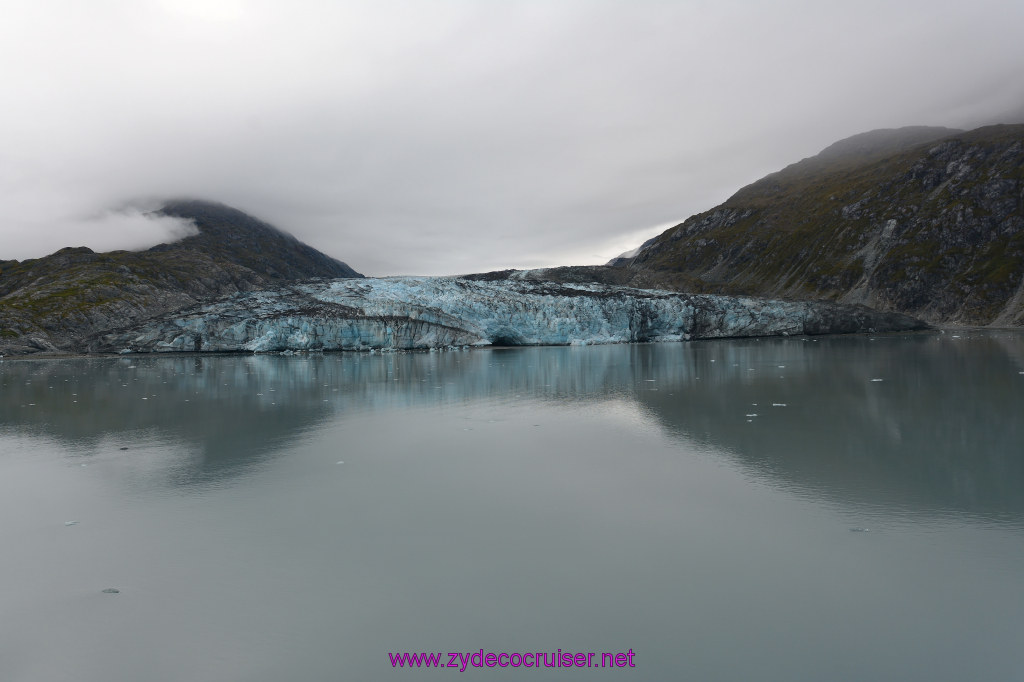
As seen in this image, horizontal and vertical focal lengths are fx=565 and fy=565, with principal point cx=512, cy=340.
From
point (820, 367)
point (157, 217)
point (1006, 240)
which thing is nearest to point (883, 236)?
point (1006, 240)

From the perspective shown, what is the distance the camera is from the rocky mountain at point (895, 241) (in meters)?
78.8

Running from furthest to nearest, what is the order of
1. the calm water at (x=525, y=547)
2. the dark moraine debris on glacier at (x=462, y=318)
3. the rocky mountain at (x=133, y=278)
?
the rocky mountain at (x=133, y=278) < the dark moraine debris on glacier at (x=462, y=318) < the calm water at (x=525, y=547)

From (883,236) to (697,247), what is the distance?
145 feet

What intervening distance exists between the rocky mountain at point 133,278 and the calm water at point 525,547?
45192mm

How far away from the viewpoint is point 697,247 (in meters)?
136

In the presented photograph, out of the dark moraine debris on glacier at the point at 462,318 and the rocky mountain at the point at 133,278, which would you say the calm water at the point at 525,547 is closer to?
the dark moraine debris on glacier at the point at 462,318

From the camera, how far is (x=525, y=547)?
4859 millimetres

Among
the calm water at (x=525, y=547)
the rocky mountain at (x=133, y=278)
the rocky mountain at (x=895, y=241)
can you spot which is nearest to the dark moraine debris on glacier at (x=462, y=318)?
the rocky mountain at (x=133, y=278)

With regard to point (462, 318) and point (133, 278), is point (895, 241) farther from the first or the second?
point (133, 278)

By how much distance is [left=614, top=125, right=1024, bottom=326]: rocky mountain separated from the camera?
Answer: 78750 millimetres

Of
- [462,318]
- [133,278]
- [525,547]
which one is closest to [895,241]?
[462,318]

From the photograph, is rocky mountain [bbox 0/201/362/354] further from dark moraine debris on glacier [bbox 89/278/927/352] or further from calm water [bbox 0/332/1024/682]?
calm water [bbox 0/332/1024/682]

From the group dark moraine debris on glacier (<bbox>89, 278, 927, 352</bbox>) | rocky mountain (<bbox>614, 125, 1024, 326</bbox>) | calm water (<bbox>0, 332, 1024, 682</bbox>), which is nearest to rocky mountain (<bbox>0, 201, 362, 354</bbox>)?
dark moraine debris on glacier (<bbox>89, 278, 927, 352</bbox>)

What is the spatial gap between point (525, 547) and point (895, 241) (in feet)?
364
